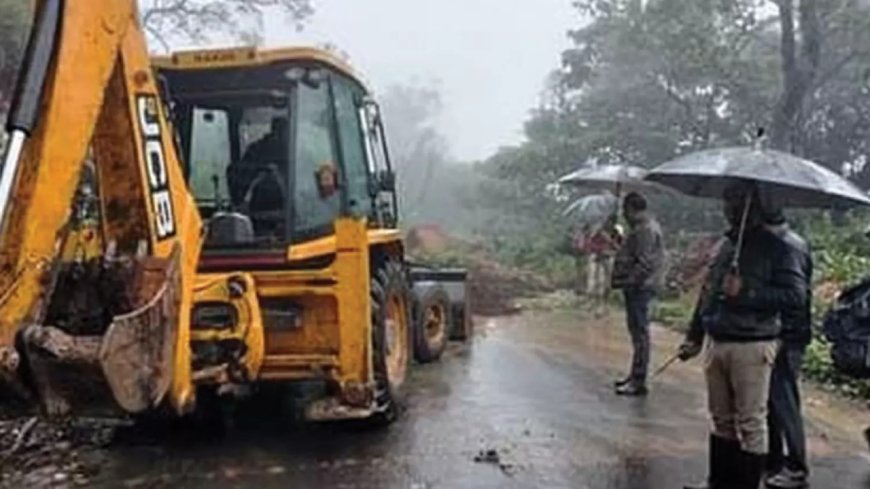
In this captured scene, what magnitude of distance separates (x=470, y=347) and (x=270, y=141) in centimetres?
601

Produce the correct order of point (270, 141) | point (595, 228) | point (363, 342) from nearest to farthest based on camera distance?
1. point (363, 342)
2. point (270, 141)
3. point (595, 228)

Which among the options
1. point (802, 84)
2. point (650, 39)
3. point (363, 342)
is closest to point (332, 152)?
point (363, 342)

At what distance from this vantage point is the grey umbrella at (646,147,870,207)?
5.69 meters

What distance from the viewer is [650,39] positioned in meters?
28.2

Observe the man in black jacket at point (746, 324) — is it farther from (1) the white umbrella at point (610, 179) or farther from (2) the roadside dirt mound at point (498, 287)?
(2) the roadside dirt mound at point (498, 287)

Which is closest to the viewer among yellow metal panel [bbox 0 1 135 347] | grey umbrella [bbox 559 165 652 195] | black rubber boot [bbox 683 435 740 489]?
yellow metal panel [bbox 0 1 135 347]

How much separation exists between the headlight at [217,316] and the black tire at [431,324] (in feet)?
14.7

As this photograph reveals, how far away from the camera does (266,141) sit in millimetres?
7781

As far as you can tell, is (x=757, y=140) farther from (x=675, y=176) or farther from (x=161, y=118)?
(x=161, y=118)

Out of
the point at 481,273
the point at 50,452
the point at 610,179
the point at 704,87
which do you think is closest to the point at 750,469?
the point at 50,452

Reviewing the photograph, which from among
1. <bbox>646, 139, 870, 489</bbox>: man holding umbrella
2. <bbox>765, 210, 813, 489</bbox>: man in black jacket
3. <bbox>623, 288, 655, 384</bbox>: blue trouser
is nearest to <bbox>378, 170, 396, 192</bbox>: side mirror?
<bbox>623, 288, 655, 384</bbox>: blue trouser

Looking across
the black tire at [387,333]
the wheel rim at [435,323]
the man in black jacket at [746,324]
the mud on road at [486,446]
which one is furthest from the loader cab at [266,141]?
the wheel rim at [435,323]

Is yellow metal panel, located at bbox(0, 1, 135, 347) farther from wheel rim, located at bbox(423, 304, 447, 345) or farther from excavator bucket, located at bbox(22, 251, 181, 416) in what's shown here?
wheel rim, located at bbox(423, 304, 447, 345)

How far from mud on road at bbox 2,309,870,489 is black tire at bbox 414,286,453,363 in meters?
0.65
